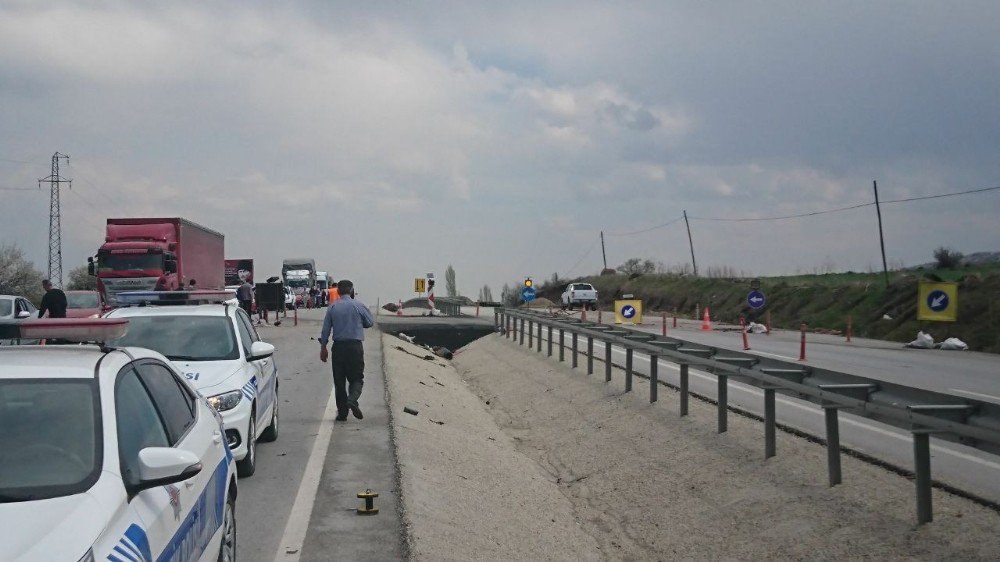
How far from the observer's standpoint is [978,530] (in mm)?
6523

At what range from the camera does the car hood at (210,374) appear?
9344mm

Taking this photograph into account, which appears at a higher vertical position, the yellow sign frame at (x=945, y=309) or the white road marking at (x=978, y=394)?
the yellow sign frame at (x=945, y=309)

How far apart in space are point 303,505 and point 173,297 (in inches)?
152

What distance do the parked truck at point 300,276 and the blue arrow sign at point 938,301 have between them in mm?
48150

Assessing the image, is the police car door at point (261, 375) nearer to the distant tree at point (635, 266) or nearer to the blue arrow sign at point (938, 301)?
the blue arrow sign at point (938, 301)

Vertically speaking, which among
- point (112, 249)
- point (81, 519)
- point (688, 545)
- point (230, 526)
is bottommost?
point (688, 545)

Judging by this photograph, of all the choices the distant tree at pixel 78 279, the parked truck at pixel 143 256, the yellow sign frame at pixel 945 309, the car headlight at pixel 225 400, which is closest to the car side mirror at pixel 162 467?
the car headlight at pixel 225 400

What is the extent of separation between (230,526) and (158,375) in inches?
46.9

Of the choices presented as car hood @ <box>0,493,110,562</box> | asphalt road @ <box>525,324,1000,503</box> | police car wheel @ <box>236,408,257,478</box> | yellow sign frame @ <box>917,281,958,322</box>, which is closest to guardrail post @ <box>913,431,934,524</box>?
asphalt road @ <box>525,324,1000,503</box>

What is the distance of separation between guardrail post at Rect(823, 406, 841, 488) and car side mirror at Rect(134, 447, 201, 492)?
5440 millimetres

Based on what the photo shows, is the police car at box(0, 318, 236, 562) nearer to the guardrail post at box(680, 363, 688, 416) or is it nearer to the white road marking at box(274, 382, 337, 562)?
the white road marking at box(274, 382, 337, 562)

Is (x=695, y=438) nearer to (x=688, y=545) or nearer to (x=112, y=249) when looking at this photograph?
(x=688, y=545)

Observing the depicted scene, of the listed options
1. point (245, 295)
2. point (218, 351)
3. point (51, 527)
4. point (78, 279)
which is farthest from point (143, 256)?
point (78, 279)

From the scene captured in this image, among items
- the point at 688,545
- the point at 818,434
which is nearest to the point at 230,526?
the point at 688,545
